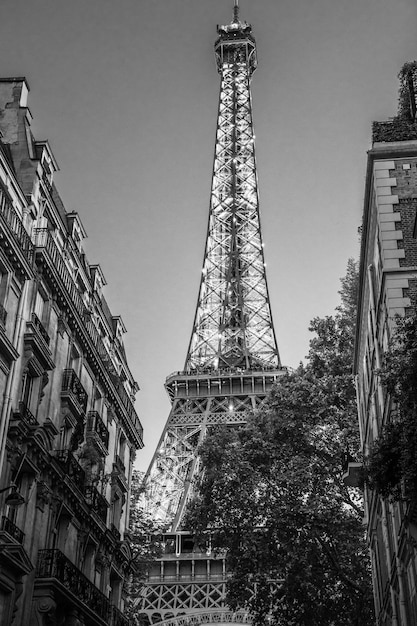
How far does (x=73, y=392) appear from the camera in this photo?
3206 centimetres

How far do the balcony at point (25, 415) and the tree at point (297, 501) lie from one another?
1291 cm

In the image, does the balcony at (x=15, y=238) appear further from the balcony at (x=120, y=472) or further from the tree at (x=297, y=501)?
the tree at (x=297, y=501)

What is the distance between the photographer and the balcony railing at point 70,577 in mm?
27250

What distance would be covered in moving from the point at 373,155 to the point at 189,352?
226 ft

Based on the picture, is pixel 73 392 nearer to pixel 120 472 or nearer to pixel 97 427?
pixel 97 427

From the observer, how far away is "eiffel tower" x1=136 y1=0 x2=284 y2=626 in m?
63.4

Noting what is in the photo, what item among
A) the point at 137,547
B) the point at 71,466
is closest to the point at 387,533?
the point at 71,466

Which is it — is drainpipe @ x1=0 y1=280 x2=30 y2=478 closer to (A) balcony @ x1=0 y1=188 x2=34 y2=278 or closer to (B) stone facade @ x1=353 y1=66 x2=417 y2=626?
(A) balcony @ x1=0 y1=188 x2=34 y2=278

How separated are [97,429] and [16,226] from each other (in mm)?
9857

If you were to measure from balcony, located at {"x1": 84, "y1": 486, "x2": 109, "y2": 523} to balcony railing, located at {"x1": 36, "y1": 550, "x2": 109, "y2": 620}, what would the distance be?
2871 mm

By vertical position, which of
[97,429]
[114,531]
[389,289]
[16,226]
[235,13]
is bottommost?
[114,531]

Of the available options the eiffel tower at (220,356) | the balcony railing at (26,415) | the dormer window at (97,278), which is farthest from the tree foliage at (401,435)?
the eiffel tower at (220,356)

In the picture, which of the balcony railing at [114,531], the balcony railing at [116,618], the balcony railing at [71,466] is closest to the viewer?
the balcony railing at [71,466]

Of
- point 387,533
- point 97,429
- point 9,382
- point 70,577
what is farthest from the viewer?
point 97,429
